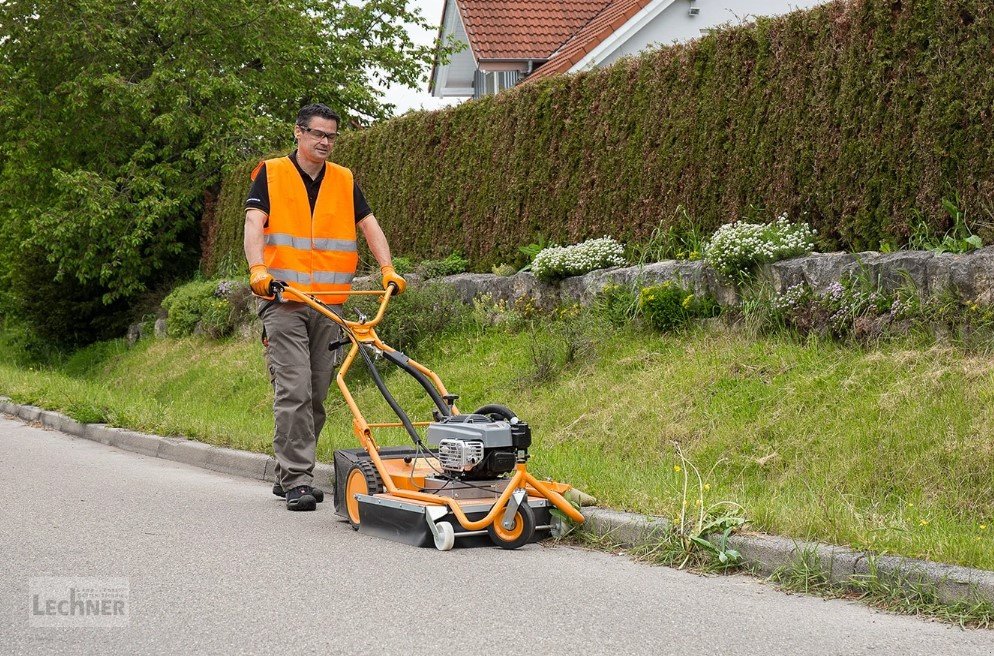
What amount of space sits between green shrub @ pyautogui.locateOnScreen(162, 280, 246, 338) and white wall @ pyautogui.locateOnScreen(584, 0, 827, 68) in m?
7.52

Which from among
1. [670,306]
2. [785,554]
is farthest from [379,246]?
[785,554]

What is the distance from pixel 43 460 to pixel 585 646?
6.79 meters

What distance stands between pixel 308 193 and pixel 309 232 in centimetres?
26

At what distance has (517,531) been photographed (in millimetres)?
5965

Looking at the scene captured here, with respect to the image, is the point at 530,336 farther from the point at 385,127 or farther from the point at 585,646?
the point at 585,646

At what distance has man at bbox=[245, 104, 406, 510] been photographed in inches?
287

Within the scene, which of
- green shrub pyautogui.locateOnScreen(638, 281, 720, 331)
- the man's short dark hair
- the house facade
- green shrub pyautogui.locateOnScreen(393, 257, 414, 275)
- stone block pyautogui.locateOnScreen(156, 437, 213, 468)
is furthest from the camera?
the house facade

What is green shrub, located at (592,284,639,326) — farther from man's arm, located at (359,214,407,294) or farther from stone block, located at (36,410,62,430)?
stone block, located at (36,410,62,430)

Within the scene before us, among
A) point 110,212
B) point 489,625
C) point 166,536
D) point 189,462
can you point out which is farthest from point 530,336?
point 110,212

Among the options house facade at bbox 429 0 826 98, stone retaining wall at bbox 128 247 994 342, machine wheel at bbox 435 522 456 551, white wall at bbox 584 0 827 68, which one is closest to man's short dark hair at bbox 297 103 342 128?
machine wheel at bbox 435 522 456 551

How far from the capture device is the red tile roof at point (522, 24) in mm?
22188

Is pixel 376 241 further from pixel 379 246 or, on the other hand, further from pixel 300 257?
pixel 300 257

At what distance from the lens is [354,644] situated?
13.8 feet

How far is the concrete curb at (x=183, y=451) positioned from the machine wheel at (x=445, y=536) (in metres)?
2.47
